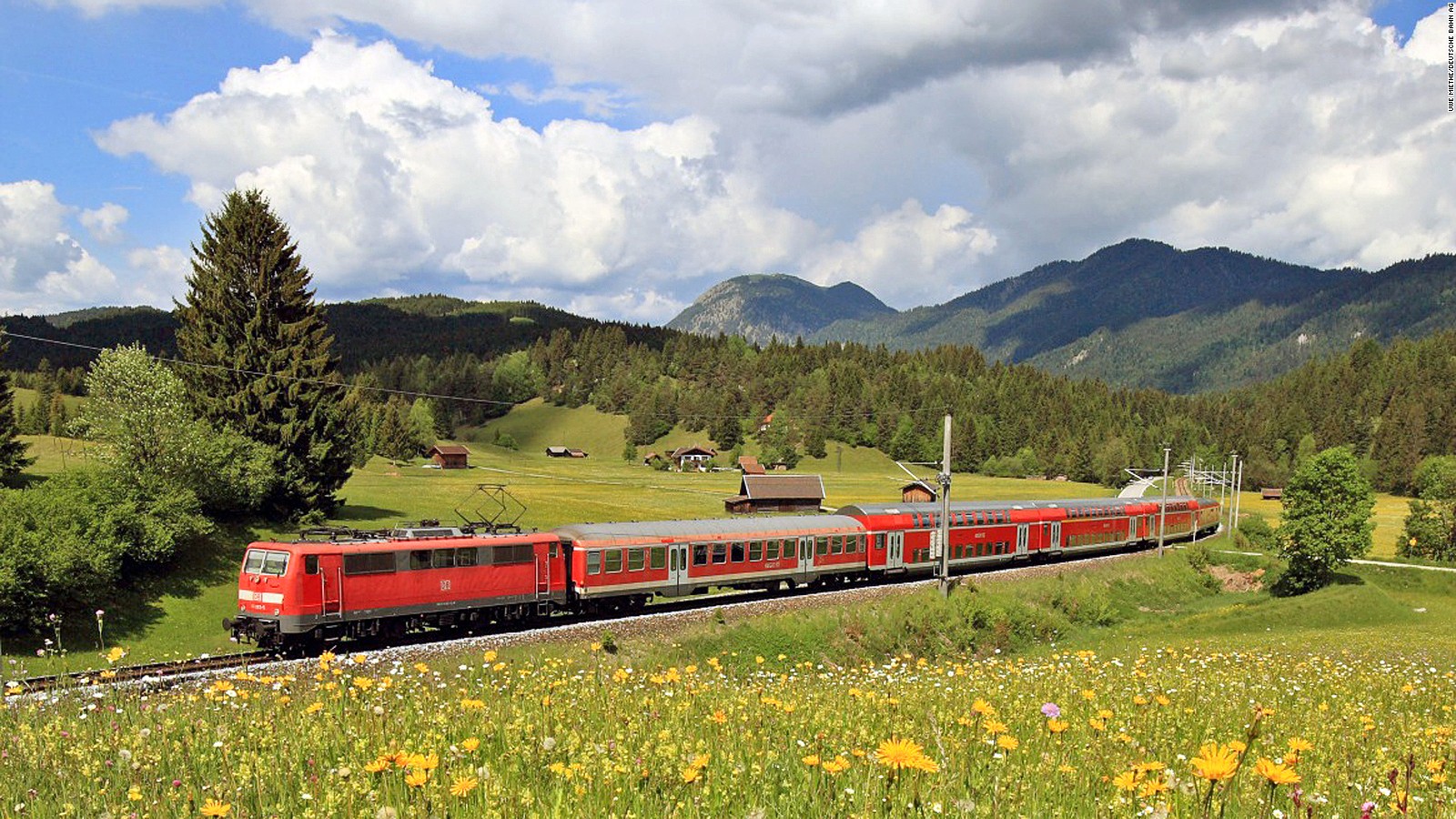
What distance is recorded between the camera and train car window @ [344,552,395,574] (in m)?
25.9

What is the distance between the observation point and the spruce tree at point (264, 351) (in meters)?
48.7

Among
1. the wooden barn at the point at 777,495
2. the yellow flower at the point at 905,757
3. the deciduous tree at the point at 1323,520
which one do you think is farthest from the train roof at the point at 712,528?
the wooden barn at the point at 777,495

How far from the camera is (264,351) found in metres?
49.6

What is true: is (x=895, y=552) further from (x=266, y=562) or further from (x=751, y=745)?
(x=751, y=745)

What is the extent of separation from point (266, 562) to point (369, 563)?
2783 millimetres

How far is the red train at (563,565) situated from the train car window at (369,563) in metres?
0.03

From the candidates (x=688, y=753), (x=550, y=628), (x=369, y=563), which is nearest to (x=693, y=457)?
(x=550, y=628)

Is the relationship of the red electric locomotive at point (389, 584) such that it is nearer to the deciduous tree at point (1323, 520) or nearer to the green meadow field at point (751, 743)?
the green meadow field at point (751, 743)

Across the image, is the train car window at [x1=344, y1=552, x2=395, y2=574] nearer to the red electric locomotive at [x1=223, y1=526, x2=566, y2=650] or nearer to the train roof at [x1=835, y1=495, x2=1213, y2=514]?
the red electric locomotive at [x1=223, y1=526, x2=566, y2=650]

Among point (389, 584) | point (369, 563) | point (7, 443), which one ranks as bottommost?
point (389, 584)

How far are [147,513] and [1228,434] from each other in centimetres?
20481

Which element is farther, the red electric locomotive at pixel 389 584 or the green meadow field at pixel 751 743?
the red electric locomotive at pixel 389 584

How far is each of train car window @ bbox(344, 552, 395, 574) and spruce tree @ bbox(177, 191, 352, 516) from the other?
26.0 meters

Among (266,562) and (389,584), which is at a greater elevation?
(266,562)
